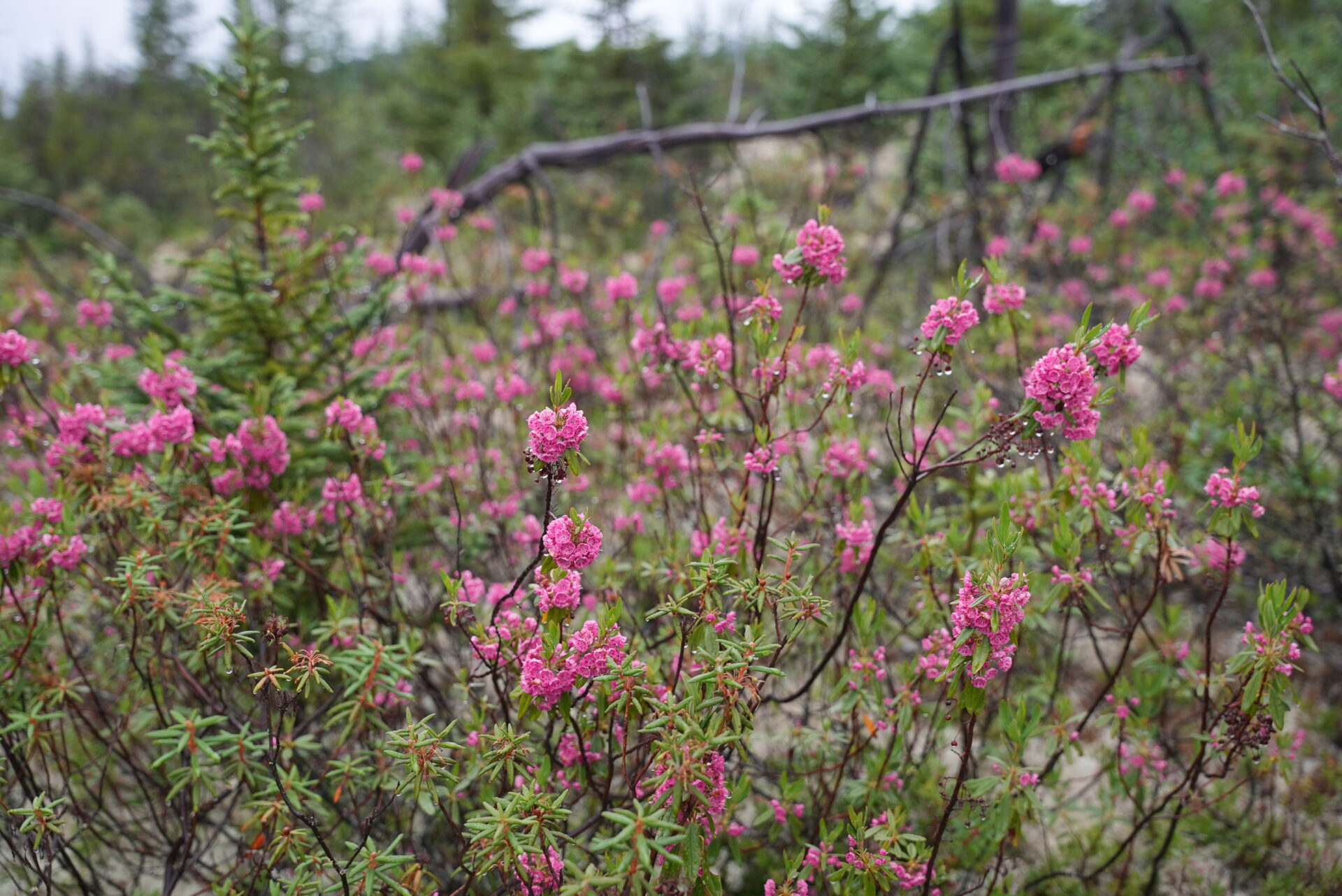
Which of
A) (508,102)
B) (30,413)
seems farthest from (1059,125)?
(508,102)

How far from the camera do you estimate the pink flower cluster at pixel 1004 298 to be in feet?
7.90

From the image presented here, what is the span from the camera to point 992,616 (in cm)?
169

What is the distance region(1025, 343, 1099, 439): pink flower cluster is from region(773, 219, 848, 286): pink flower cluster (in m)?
0.65

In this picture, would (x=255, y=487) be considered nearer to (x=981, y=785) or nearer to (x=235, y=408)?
(x=235, y=408)

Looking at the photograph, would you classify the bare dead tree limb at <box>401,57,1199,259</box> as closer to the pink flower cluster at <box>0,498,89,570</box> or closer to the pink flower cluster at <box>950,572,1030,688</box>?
the pink flower cluster at <box>0,498,89,570</box>

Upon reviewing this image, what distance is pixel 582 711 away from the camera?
1.98 meters

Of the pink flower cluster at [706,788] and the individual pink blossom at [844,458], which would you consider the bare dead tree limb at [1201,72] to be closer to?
the individual pink blossom at [844,458]

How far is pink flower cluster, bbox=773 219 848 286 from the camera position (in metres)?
2.21

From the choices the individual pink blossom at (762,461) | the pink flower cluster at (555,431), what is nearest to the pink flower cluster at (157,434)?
the pink flower cluster at (555,431)

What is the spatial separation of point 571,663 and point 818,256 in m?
1.38

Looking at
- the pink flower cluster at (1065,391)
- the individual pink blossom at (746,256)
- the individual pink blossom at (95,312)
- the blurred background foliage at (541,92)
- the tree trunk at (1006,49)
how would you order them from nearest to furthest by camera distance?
the pink flower cluster at (1065,391), the individual pink blossom at (95,312), the individual pink blossom at (746,256), the tree trunk at (1006,49), the blurred background foliage at (541,92)

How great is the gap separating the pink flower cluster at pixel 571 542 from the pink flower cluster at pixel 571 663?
15 centimetres

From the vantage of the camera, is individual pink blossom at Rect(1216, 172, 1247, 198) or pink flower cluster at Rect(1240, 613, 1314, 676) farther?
individual pink blossom at Rect(1216, 172, 1247, 198)

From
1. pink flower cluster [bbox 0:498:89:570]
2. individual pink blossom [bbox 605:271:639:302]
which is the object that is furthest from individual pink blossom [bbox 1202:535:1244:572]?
pink flower cluster [bbox 0:498:89:570]
